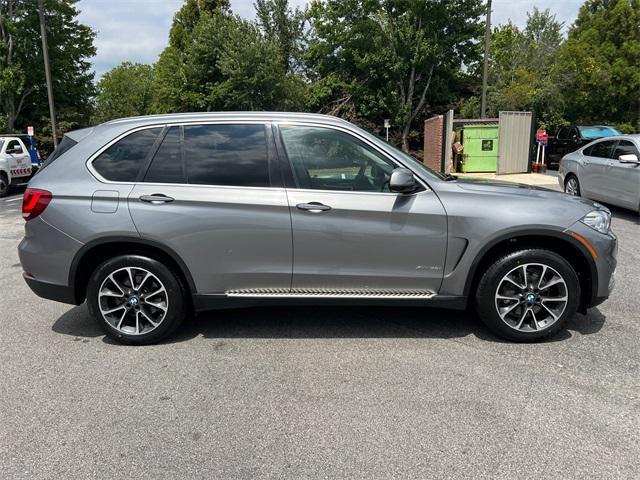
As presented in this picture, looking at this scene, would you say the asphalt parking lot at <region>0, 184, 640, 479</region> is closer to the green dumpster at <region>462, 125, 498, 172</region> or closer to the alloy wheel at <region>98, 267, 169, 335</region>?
the alloy wheel at <region>98, 267, 169, 335</region>

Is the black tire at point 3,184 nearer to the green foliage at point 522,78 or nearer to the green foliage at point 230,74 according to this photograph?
the green foliage at point 230,74

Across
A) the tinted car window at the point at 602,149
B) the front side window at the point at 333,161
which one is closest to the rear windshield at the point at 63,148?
the front side window at the point at 333,161

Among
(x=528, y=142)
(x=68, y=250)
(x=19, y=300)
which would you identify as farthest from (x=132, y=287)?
(x=528, y=142)

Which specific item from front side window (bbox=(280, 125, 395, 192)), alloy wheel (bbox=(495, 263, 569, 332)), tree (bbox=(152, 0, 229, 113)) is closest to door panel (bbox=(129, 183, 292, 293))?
front side window (bbox=(280, 125, 395, 192))

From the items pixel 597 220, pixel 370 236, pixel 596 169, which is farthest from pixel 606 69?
pixel 370 236

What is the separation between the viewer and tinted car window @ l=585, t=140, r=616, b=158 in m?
9.73

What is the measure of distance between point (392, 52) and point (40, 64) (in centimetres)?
2088

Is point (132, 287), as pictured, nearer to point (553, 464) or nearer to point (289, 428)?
point (289, 428)

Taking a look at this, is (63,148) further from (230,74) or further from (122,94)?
(122,94)

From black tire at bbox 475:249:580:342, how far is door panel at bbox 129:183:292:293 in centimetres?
157

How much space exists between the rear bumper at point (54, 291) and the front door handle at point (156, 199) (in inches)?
38.6

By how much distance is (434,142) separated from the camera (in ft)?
71.6

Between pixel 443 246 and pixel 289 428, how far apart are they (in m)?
1.80

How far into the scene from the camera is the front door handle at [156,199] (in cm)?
388
